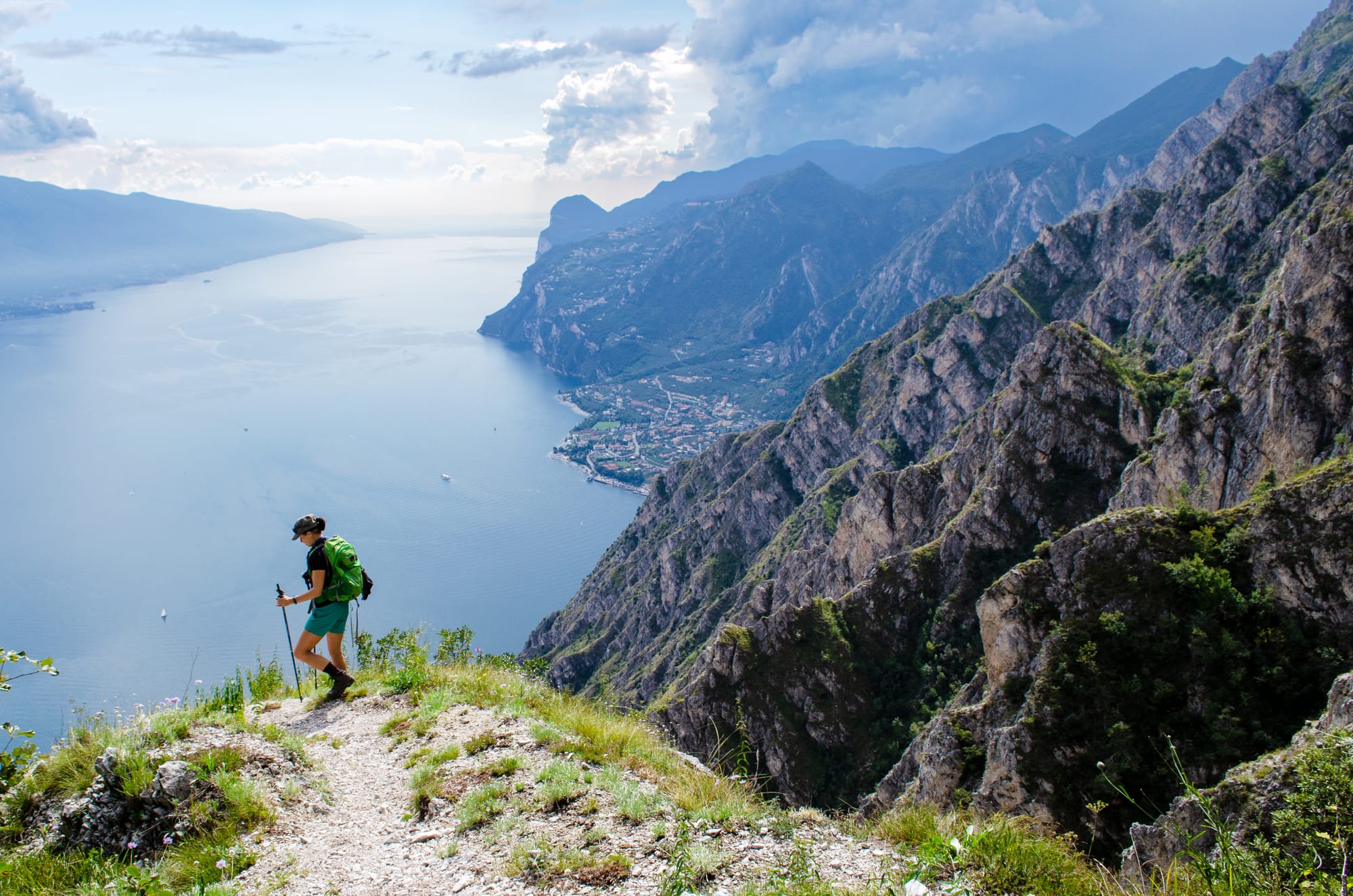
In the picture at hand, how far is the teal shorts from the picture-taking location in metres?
12.3

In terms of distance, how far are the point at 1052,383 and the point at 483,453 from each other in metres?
160

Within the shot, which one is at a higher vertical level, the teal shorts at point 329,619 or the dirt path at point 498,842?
the teal shorts at point 329,619

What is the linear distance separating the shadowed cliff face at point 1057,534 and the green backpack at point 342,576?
263 inches

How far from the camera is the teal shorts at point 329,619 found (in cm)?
1230

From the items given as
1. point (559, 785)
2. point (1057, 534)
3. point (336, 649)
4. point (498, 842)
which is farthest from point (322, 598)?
point (1057, 534)

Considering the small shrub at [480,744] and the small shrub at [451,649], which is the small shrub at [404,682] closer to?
the small shrub at [451,649]

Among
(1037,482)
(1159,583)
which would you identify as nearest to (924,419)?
(1037,482)

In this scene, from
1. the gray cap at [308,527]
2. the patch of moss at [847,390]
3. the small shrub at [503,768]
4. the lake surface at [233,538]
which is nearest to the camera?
the small shrub at [503,768]

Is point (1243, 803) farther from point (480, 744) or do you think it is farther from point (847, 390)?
point (847, 390)

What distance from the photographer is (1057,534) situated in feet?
150

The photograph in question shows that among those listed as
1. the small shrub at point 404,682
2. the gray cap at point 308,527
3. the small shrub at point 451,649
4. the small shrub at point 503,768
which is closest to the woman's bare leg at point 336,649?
the small shrub at point 404,682

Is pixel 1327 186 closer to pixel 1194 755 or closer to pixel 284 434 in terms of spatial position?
pixel 1194 755

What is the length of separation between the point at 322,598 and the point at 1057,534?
44667 mm

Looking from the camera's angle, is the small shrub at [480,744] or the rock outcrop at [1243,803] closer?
the rock outcrop at [1243,803]
